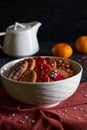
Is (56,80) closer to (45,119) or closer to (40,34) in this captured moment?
(45,119)

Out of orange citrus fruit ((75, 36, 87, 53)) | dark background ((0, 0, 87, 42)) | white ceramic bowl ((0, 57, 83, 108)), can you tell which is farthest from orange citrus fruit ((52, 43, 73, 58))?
white ceramic bowl ((0, 57, 83, 108))

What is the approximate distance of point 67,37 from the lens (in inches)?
65.1

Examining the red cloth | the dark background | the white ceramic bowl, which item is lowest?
the dark background

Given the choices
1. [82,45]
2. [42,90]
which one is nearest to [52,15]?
[82,45]

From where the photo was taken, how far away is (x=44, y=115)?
2.79 ft

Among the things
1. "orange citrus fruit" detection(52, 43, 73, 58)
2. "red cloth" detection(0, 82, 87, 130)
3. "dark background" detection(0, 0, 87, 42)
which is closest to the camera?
"red cloth" detection(0, 82, 87, 130)

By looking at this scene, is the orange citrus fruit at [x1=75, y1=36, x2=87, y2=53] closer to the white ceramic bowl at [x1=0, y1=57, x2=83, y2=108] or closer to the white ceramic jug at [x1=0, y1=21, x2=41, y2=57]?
the white ceramic jug at [x1=0, y1=21, x2=41, y2=57]

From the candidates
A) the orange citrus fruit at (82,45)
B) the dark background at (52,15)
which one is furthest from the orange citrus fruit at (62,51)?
the dark background at (52,15)

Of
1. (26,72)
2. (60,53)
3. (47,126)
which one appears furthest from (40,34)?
(47,126)

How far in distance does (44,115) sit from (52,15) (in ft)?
2.82

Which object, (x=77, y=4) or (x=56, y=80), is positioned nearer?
(x=56, y=80)

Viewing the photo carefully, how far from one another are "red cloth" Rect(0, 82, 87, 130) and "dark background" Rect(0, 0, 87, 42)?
2.40 ft

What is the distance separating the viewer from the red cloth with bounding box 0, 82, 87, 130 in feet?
2.68

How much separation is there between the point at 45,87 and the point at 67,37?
0.85m
